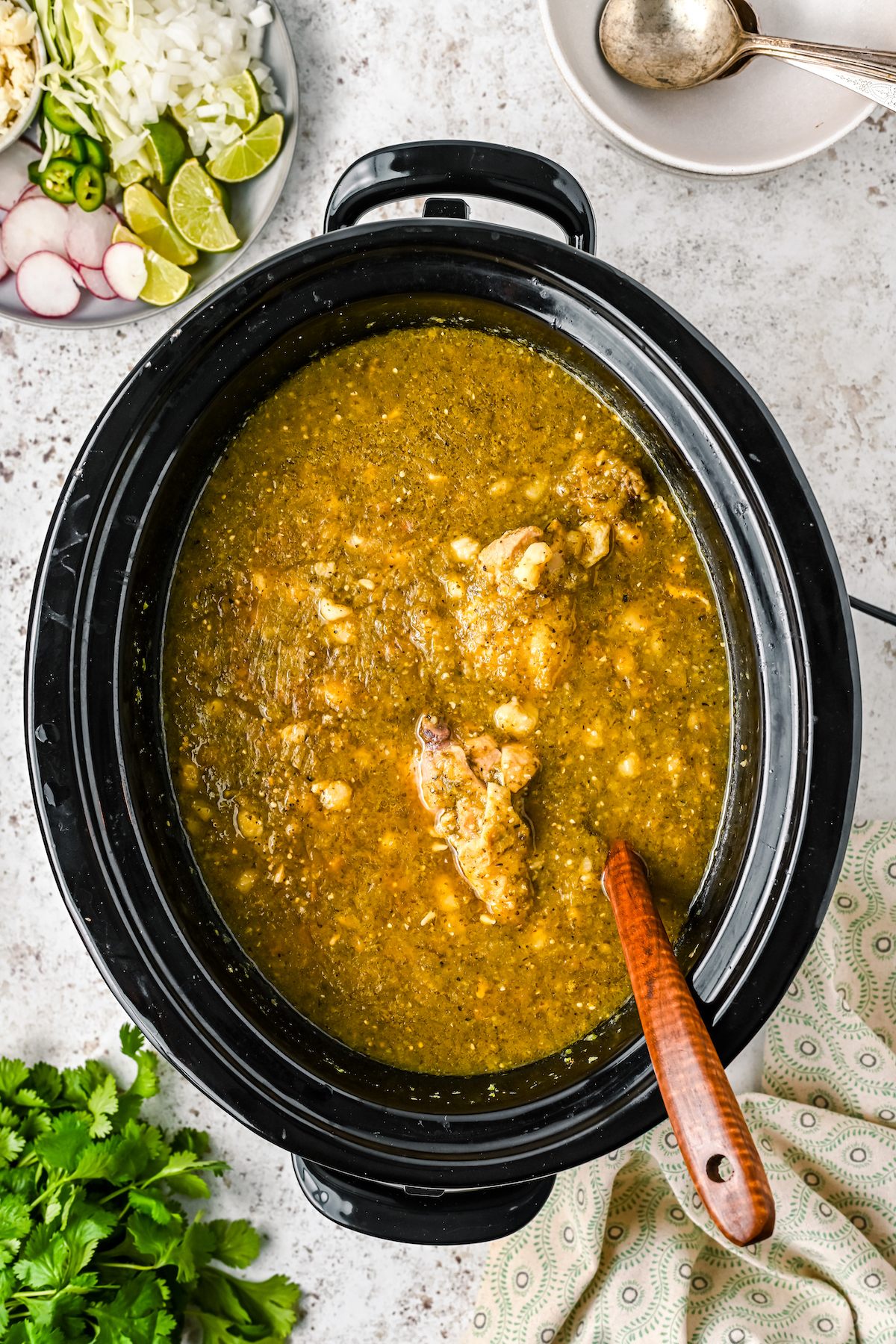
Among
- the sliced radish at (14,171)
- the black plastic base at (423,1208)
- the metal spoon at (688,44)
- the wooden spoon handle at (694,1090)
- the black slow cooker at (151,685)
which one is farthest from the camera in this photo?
the sliced radish at (14,171)

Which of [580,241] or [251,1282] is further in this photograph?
[251,1282]

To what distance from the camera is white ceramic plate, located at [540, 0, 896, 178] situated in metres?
1.58

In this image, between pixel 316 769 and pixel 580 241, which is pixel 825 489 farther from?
pixel 316 769

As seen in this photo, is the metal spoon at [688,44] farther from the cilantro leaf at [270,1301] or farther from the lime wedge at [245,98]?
the cilantro leaf at [270,1301]

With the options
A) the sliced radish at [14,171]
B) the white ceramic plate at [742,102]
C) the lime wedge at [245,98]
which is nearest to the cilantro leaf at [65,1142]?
the sliced radish at [14,171]

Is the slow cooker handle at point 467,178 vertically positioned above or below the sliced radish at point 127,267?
above

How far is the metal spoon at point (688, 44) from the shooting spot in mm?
1494

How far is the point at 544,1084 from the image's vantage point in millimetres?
1394

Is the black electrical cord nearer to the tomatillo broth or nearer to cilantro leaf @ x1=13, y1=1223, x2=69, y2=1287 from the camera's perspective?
the tomatillo broth

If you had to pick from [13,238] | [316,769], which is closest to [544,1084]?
[316,769]

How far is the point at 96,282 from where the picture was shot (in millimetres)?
1680

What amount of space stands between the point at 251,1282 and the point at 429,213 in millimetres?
1812

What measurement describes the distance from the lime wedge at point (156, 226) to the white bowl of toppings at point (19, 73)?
188 mm

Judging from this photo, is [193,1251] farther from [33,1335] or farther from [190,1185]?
[33,1335]
